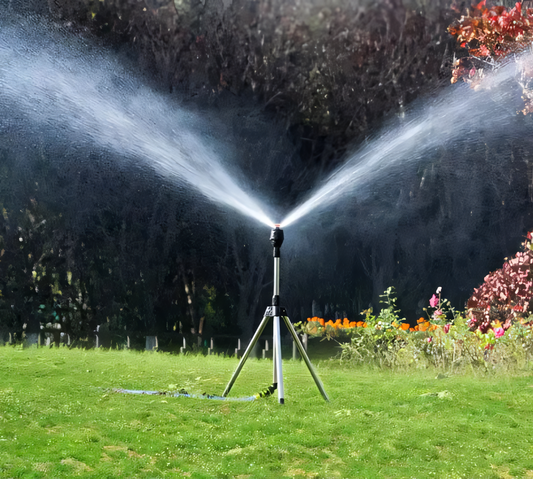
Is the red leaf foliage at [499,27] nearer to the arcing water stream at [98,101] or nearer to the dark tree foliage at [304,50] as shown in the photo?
the arcing water stream at [98,101]

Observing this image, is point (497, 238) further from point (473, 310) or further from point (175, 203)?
point (175, 203)

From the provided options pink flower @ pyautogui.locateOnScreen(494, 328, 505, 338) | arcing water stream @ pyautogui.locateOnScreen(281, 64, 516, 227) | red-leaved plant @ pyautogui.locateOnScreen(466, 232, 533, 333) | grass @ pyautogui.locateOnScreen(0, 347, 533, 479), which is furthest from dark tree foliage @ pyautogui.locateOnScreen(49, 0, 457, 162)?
grass @ pyautogui.locateOnScreen(0, 347, 533, 479)

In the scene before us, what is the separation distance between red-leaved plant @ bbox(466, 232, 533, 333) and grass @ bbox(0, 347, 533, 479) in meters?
1.12

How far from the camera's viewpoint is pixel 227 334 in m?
12.3

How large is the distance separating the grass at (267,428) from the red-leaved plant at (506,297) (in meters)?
1.12

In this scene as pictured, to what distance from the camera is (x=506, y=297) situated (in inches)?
342

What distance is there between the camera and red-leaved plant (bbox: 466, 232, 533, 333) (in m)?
8.58

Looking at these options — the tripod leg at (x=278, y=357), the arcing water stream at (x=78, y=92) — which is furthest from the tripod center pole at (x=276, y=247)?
the arcing water stream at (x=78, y=92)

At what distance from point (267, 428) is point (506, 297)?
481cm

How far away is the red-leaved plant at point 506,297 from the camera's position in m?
8.58

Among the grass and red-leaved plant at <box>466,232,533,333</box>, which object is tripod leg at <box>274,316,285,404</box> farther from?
red-leaved plant at <box>466,232,533,333</box>

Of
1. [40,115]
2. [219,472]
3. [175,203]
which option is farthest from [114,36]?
[219,472]

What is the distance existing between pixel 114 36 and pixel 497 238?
8.36 m

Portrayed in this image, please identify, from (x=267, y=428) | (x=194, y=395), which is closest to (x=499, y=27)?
(x=194, y=395)
